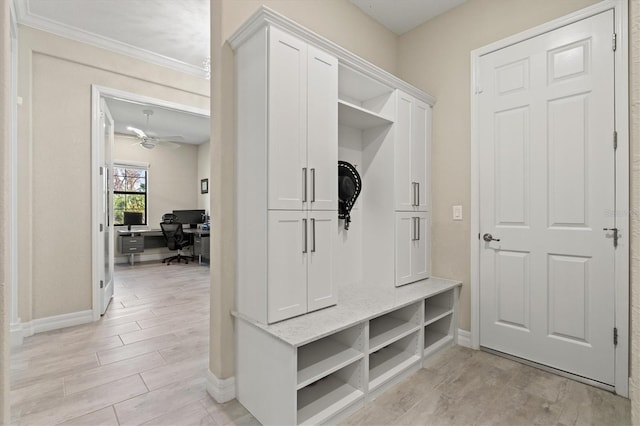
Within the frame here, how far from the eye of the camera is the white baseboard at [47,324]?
2732 mm

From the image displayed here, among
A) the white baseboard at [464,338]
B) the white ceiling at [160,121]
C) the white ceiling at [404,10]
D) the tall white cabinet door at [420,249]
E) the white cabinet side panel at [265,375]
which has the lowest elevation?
the white baseboard at [464,338]

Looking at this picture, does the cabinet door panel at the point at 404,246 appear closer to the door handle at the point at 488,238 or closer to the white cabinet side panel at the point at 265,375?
the door handle at the point at 488,238

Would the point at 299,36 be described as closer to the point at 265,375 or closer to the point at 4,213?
the point at 4,213

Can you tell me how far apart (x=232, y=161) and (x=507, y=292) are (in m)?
2.40

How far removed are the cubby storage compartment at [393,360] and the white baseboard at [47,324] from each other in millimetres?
3070

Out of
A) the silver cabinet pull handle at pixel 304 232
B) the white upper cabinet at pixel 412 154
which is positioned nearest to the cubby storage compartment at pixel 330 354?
the silver cabinet pull handle at pixel 304 232

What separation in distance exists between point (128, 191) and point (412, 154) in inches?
283

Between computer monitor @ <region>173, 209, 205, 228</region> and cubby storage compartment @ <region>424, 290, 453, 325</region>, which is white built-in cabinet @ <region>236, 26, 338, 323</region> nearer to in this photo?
cubby storage compartment @ <region>424, 290, 453, 325</region>

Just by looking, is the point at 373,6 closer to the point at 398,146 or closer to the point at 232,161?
the point at 398,146

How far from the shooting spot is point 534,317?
93.1 inches

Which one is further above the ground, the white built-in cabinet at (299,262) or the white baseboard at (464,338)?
the white built-in cabinet at (299,262)

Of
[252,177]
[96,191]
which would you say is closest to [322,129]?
[252,177]

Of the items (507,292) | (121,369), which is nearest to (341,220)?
(507,292)

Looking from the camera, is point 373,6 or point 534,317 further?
point 373,6
